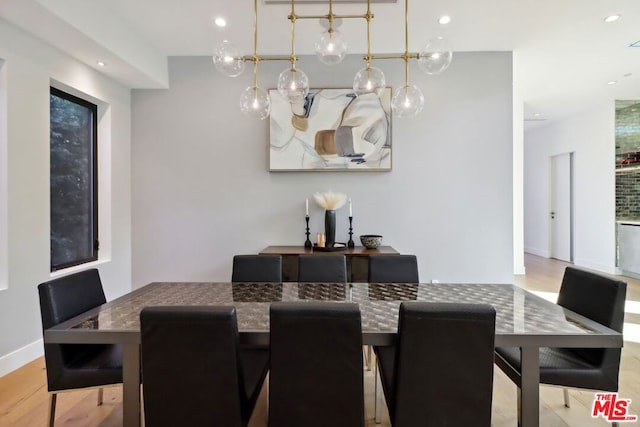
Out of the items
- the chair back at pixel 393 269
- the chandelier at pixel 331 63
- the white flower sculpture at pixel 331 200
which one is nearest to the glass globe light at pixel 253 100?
the chandelier at pixel 331 63

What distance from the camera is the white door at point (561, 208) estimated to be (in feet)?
21.6

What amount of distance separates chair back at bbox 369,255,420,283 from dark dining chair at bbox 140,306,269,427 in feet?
4.63

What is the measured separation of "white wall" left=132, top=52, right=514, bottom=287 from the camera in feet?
12.3

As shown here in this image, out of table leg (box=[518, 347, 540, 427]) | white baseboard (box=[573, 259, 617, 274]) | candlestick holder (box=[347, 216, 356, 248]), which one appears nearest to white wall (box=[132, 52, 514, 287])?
candlestick holder (box=[347, 216, 356, 248])

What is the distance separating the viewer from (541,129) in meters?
7.36

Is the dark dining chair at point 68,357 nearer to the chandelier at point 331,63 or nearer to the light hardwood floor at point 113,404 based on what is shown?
the light hardwood floor at point 113,404

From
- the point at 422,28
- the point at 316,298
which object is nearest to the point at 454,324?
the point at 316,298

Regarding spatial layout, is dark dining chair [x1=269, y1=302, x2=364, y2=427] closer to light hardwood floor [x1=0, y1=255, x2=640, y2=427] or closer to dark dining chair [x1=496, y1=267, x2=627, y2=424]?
light hardwood floor [x1=0, y1=255, x2=640, y2=427]

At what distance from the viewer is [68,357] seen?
1683 millimetres

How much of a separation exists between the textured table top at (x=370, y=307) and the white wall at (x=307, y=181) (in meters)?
1.63

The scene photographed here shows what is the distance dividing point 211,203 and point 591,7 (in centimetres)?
415

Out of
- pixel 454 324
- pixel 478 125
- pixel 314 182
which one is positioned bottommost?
pixel 454 324

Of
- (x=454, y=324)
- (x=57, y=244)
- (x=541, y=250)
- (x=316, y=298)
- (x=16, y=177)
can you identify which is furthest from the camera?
(x=541, y=250)

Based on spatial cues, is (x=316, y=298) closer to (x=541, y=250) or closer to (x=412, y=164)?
(x=412, y=164)
